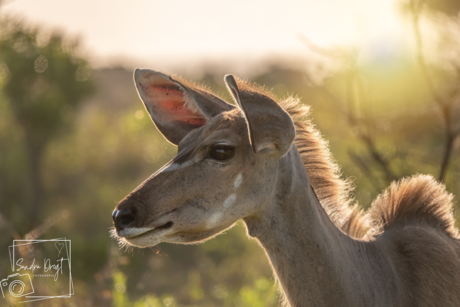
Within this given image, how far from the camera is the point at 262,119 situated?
273 cm

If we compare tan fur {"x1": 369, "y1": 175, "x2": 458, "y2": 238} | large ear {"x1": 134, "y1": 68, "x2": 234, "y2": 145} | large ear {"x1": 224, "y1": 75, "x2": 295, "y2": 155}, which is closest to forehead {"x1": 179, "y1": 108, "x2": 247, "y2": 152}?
large ear {"x1": 224, "y1": 75, "x2": 295, "y2": 155}

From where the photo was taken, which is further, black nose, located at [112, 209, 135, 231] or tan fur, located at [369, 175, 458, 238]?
tan fur, located at [369, 175, 458, 238]

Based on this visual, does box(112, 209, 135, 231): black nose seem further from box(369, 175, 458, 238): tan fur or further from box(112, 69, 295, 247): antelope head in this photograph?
box(369, 175, 458, 238): tan fur

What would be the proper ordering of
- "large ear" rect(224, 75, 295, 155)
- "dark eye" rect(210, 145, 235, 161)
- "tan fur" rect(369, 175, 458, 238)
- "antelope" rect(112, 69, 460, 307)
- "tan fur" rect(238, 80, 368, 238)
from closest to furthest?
"large ear" rect(224, 75, 295, 155) < "antelope" rect(112, 69, 460, 307) < "dark eye" rect(210, 145, 235, 161) < "tan fur" rect(238, 80, 368, 238) < "tan fur" rect(369, 175, 458, 238)

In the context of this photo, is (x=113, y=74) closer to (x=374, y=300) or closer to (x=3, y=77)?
(x=3, y=77)

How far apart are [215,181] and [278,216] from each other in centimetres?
45

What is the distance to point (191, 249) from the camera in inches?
691

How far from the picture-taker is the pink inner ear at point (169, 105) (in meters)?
3.72

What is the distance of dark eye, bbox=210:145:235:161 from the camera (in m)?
2.94

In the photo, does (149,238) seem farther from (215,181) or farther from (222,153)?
(222,153)

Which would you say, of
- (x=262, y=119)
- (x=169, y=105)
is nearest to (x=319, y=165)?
(x=262, y=119)

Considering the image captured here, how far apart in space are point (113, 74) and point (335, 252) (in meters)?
74.7

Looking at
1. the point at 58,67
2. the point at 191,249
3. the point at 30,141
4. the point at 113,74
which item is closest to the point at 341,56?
the point at 191,249

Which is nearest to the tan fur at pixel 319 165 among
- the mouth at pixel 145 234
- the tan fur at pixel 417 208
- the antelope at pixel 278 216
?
the antelope at pixel 278 216
